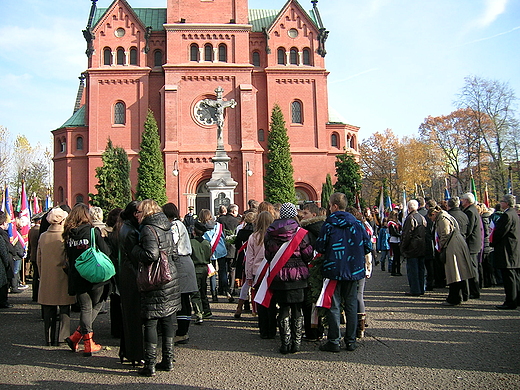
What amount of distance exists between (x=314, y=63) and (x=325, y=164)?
8056 mm

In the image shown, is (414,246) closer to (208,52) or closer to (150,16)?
(208,52)

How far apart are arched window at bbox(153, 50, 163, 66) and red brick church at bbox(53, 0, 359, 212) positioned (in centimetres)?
11

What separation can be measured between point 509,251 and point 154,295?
6.96 metres

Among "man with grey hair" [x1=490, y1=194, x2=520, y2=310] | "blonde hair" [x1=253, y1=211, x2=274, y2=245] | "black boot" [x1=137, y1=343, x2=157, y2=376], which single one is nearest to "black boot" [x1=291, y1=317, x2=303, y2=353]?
"blonde hair" [x1=253, y1=211, x2=274, y2=245]

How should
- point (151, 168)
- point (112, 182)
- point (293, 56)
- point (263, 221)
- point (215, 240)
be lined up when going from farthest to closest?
point (293, 56)
point (151, 168)
point (112, 182)
point (215, 240)
point (263, 221)

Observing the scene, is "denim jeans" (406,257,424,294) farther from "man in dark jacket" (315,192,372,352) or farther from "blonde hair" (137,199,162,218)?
"blonde hair" (137,199,162,218)

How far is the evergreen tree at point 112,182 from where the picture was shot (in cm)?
3312

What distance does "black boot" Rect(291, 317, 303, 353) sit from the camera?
21.4ft

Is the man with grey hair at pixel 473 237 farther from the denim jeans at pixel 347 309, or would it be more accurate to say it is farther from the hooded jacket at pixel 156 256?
the hooded jacket at pixel 156 256

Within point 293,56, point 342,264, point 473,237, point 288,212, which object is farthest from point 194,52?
point 342,264

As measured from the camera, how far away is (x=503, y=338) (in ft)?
23.0

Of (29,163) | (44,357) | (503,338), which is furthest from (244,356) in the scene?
(29,163)

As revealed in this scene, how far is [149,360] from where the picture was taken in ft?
18.6

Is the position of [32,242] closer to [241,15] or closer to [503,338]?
[503,338]
